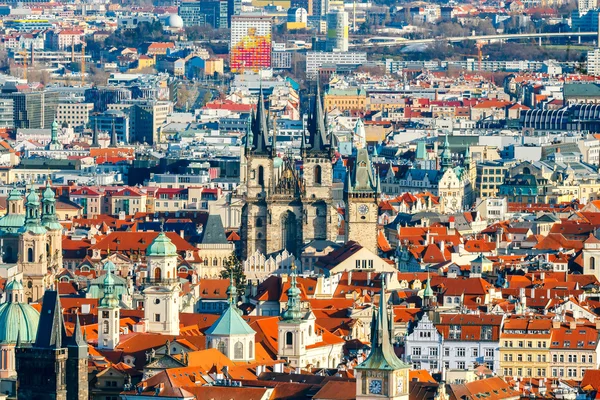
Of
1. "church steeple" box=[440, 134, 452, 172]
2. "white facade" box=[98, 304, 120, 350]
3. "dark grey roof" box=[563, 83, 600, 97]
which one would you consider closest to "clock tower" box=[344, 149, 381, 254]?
"white facade" box=[98, 304, 120, 350]

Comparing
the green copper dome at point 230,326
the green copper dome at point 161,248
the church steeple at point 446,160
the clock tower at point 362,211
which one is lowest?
the church steeple at point 446,160

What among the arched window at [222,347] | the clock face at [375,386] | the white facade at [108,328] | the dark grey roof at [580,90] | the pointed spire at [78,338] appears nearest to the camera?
the clock face at [375,386]

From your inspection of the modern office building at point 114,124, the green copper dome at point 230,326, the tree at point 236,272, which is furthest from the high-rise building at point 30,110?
the green copper dome at point 230,326

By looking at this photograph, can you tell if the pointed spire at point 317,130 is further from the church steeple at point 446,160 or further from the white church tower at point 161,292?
the church steeple at point 446,160

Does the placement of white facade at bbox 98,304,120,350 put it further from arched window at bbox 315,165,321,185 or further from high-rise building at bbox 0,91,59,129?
high-rise building at bbox 0,91,59,129

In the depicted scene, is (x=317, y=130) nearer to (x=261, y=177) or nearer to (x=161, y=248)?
(x=261, y=177)
